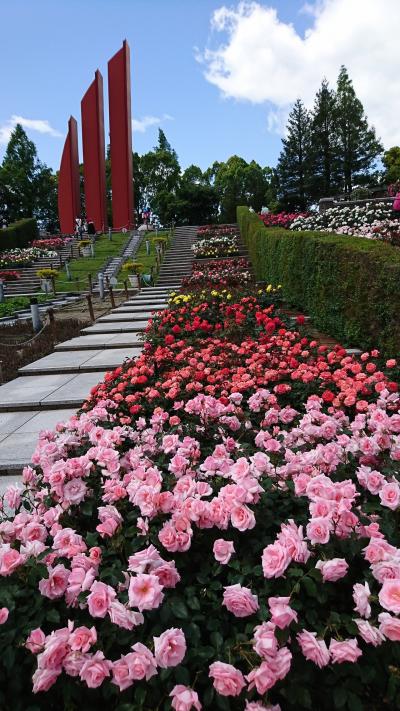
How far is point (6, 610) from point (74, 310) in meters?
13.0

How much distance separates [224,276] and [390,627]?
13.0 metres

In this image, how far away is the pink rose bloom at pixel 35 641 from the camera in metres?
1.29

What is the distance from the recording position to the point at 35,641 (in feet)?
4.29

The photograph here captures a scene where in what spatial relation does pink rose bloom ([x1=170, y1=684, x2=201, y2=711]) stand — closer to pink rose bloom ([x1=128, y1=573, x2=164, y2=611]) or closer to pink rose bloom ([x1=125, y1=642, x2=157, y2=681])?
pink rose bloom ([x1=125, y1=642, x2=157, y2=681])

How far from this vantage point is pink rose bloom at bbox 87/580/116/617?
52.1 inches

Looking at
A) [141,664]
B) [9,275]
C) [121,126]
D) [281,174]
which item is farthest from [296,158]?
[141,664]

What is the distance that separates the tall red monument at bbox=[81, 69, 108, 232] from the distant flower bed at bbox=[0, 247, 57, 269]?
269 inches

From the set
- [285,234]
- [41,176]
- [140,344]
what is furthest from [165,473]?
[41,176]

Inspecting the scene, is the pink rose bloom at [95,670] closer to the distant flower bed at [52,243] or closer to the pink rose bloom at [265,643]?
the pink rose bloom at [265,643]

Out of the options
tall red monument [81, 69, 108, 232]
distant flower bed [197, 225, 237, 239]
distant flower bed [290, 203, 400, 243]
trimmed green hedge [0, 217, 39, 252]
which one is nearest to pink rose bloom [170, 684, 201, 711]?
distant flower bed [290, 203, 400, 243]

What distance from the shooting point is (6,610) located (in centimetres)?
134

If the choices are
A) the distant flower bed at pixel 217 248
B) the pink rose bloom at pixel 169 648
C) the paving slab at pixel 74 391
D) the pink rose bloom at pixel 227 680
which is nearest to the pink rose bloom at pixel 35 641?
the pink rose bloom at pixel 169 648

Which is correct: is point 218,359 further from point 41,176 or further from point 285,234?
point 41,176

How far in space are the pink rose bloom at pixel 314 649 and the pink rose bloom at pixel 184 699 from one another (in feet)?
0.97
